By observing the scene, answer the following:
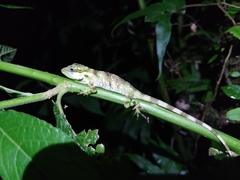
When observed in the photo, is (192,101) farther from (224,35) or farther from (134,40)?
(134,40)

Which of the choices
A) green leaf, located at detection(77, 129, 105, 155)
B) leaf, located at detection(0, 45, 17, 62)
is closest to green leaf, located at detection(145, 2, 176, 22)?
leaf, located at detection(0, 45, 17, 62)

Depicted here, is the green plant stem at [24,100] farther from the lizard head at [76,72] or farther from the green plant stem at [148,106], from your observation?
the lizard head at [76,72]

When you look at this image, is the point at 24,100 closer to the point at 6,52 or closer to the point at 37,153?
the point at 37,153

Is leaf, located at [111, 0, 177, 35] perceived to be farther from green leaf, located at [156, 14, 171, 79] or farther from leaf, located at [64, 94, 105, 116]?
leaf, located at [64, 94, 105, 116]

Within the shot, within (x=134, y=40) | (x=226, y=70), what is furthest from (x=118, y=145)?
(x=226, y=70)

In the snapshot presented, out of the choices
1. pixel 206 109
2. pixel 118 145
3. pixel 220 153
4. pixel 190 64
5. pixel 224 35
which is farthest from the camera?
pixel 118 145

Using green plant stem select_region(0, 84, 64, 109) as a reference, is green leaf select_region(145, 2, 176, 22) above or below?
above

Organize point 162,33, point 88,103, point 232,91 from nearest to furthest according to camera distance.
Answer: point 232,91 → point 162,33 → point 88,103

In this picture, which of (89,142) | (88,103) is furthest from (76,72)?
(89,142)
